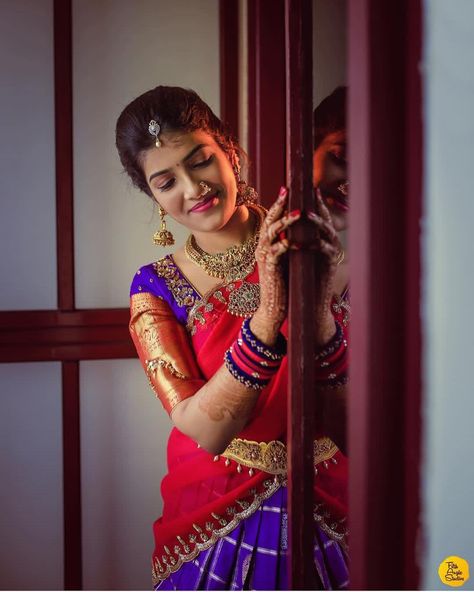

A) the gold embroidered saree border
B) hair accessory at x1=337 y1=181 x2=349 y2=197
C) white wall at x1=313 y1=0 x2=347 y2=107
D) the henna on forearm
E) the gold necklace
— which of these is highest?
white wall at x1=313 y1=0 x2=347 y2=107

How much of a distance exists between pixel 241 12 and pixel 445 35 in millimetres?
1549

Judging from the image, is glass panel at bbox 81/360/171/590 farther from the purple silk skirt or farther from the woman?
the purple silk skirt

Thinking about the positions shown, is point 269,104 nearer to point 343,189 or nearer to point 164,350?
point 343,189

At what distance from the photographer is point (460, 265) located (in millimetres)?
527

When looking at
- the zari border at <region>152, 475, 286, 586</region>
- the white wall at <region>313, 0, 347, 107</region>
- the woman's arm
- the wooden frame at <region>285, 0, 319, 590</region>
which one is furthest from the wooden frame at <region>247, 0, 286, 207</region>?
the wooden frame at <region>285, 0, 319, 590</region>

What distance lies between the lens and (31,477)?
204cm

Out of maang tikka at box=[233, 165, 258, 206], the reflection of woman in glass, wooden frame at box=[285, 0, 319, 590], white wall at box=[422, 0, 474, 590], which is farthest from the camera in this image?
maang tikka at box=[233, 165, 258, 206]

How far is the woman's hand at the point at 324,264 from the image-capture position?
2.40 feet

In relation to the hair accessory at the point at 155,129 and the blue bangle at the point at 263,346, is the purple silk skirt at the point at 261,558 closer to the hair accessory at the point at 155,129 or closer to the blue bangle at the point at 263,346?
the blue bangle at the point at 263,346

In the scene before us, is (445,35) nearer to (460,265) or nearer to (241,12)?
(460,265)

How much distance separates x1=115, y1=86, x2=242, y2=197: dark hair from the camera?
1.05 m

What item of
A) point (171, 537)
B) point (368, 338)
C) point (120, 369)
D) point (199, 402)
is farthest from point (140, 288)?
point (120, 369)

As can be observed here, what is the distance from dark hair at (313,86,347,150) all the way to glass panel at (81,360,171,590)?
3.95ft

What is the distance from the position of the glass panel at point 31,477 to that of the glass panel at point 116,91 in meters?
0.31
